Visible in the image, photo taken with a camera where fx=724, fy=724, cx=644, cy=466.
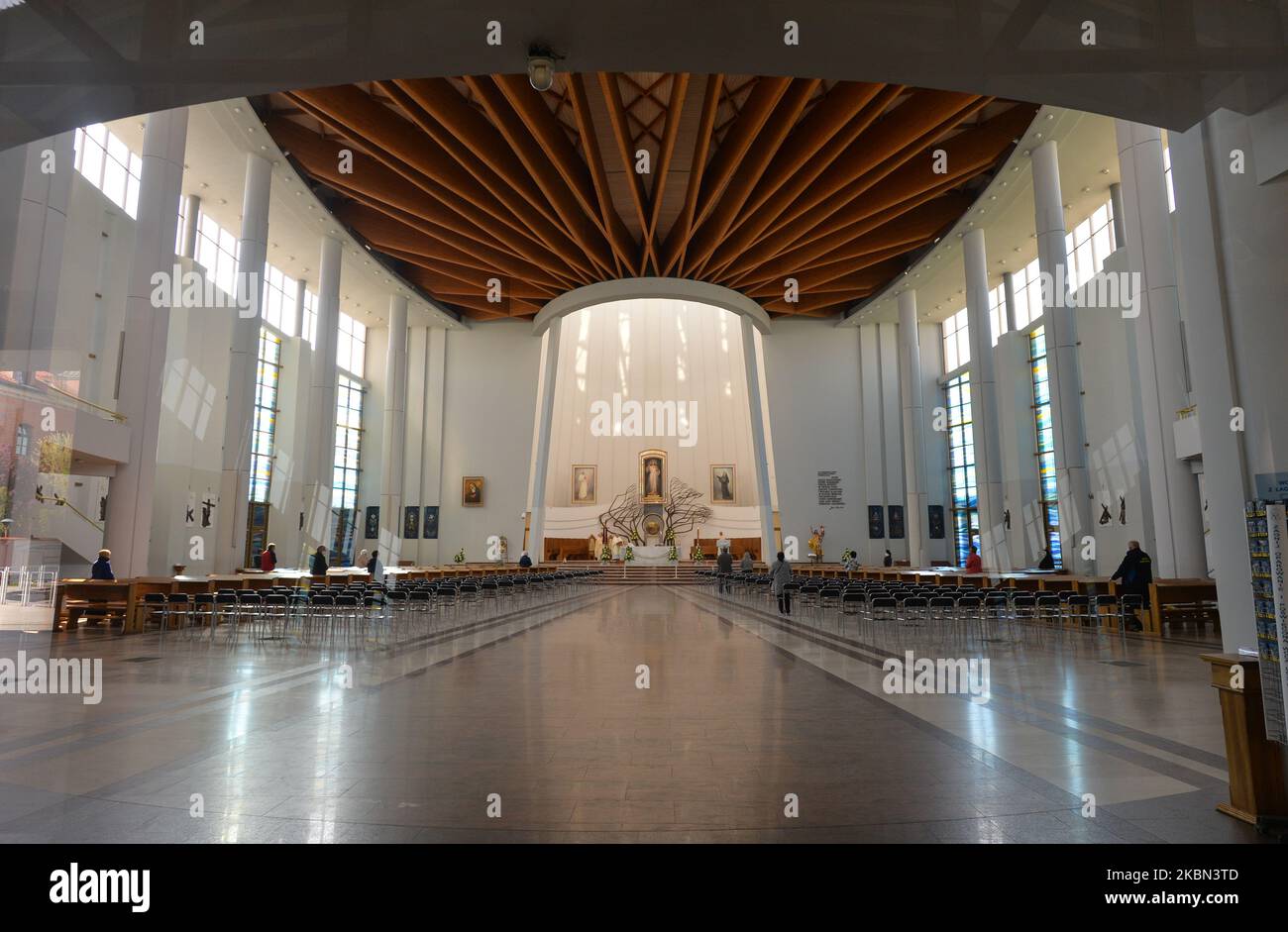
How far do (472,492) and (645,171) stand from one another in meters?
14.2

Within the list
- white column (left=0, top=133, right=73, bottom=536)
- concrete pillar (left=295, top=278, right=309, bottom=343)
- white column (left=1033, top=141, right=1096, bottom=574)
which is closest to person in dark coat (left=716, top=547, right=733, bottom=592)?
white column (left=1033, top=141, right=1096, bottom=574)

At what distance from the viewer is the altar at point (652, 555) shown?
27688mm

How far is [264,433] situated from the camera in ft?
74.3

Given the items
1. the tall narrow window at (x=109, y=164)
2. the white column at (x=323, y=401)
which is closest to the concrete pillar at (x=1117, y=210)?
the white column at (x=323, y=401)

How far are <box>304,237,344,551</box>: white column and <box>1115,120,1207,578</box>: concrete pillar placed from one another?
16900mm

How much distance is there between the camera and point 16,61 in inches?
140

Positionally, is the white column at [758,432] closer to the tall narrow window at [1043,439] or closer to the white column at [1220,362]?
the tall narrow window at [1043,439]

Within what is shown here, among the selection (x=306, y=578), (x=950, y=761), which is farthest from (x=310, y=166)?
(x=950, y=761)

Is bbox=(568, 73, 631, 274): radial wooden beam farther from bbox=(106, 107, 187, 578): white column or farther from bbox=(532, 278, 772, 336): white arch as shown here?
bbox=(106, 107, 187, 578): white column

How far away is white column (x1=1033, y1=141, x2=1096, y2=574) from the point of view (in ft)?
→ 46.1

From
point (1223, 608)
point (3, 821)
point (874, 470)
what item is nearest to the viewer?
point (3, 821)

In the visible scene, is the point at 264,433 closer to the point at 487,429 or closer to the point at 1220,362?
the point at 487,429

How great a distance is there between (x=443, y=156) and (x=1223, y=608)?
15428 millimetres

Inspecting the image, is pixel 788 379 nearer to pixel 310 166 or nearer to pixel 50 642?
pixel 310 166
